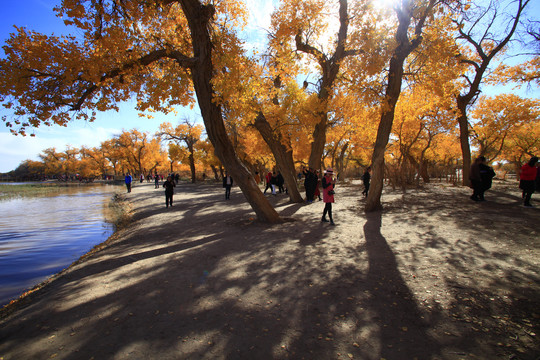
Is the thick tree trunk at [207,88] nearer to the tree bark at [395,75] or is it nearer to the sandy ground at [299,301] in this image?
the sandy ground at [299,301]

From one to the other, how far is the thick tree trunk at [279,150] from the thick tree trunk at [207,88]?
13.5 feet

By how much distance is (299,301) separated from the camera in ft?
11.2

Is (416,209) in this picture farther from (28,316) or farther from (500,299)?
(28,316)

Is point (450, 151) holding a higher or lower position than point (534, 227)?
higher

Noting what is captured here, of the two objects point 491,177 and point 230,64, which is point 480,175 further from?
point 230,64

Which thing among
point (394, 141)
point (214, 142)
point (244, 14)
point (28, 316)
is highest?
point (244, 14)

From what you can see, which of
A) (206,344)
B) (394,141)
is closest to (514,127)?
(394,141)

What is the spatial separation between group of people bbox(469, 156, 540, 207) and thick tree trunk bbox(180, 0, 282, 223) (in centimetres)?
912

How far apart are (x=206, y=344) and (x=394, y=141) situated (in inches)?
968

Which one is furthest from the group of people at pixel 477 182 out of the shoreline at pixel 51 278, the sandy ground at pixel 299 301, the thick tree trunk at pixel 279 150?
the shoreline at pixel 51 278

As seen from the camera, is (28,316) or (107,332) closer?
(107,332)

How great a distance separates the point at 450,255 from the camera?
A: 4875 mm

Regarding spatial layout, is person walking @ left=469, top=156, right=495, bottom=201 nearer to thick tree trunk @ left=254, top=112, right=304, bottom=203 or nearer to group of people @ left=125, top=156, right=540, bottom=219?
group of people @ left=125, top=156, right=540, bottom=219

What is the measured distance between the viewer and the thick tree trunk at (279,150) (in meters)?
11.5
